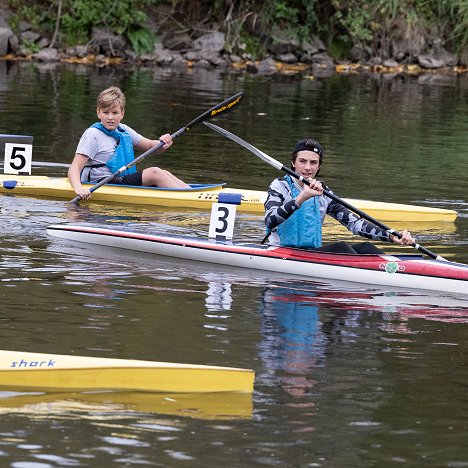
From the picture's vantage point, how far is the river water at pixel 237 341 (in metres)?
5.94

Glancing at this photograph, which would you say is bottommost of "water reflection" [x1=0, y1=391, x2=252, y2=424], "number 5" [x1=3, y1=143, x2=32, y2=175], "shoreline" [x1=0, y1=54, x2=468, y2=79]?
"water reflection" [x1=0, y1=391, x2=252, y2=424]

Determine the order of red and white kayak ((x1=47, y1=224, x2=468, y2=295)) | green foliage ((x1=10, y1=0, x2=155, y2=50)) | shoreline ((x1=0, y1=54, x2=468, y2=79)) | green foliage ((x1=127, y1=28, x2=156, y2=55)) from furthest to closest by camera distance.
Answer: green foliage ((x1=127, y1=28, x2=156, y2=55)), shoreline ((x1=0, y1=54, x2=468, y2=79)), green foliage ((x1=10, y1=0, x2=155, y2=50)), red and white kayak ((x1=47, y1=224, x2=468, y2=295))

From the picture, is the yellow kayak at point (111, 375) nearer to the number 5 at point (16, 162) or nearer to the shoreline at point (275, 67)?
the number 5 at point (16, 162)

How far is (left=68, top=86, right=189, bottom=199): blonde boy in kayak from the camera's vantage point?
41.1ft

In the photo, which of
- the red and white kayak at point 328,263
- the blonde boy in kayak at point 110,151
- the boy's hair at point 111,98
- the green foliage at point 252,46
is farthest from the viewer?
the green foliage at point 252,46

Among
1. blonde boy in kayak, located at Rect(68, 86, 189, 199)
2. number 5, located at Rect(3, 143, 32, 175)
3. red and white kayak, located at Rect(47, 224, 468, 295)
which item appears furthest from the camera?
number 5, located at Rect(3, 143, 32, 175)

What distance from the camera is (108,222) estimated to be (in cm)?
1209

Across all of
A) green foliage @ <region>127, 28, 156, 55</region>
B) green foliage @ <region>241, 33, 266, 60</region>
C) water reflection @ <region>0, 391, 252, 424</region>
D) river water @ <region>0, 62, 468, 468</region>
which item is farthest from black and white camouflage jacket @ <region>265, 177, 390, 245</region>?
green foliage @ <region>241, 33, 266, 60</region>

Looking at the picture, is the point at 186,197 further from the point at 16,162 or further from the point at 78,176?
the point at 16,162

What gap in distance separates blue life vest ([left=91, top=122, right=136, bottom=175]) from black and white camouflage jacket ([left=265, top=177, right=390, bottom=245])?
3.31 m

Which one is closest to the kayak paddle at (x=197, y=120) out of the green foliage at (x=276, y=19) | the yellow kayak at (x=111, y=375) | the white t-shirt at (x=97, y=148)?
the white t-shirt at (x=97, y=148)

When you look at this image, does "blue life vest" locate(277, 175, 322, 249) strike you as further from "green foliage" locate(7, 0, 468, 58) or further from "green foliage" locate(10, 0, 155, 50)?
"green foliage" locate(7, 0, 468, 58)

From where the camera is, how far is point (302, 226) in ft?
32.0

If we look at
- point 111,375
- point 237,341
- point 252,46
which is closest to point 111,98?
point 237,341
